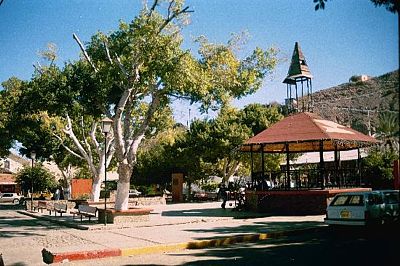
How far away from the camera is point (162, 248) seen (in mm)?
11266

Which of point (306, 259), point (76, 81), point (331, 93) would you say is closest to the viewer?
point (306, 259)

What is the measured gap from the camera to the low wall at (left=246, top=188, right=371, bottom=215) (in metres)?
18.7

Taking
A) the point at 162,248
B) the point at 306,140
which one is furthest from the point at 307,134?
the point at 162,248

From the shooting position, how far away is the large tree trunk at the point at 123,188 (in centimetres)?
1775

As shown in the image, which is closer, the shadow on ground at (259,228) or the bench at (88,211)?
the shadow on ground at (259,228)

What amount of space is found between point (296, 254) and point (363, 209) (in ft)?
12.7

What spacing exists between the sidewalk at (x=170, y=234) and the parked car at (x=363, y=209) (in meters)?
1.52

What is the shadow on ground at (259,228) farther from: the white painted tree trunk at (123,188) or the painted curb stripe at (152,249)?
the white painted tree trunk at (123,188)

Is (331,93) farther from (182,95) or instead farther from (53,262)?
(53,262)

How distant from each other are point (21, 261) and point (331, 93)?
106 m

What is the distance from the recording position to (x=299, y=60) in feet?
85.6

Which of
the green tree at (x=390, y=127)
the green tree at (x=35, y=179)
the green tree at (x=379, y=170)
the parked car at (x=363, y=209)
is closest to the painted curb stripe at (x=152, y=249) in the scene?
the parked car at (x=363, y=209)

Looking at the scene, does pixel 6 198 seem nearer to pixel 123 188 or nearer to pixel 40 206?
pixel 40 206

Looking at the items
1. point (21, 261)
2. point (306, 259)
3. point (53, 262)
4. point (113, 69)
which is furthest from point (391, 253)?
point (113, 69)
